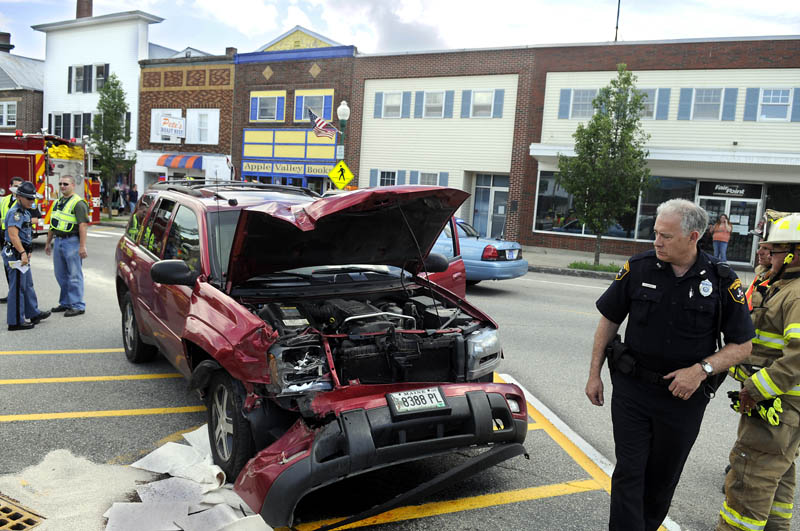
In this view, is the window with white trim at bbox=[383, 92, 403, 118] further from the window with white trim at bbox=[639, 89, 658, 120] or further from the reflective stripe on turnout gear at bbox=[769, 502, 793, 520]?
the reflective stripe on turnout gear at bbox=[769, 502, 793, 520]

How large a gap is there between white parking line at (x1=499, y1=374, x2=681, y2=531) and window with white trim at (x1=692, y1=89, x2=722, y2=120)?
1907 cm

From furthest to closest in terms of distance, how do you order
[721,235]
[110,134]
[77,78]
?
1. [77,78]
2. [110,134]
3. [721,235]

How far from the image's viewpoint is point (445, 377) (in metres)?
3.96

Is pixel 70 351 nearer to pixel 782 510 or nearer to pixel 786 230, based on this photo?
pixel 782 510

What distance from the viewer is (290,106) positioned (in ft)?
98.3

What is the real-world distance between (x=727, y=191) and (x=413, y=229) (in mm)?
20202

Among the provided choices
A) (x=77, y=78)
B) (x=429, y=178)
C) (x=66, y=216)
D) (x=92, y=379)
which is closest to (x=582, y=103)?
(x=429, y=178)

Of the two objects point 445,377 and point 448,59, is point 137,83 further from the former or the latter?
point 445,377

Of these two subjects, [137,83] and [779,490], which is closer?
[779,490]

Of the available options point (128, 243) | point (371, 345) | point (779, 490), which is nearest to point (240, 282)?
point (371, 345)

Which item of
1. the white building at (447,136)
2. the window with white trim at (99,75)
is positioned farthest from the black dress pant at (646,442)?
the window with white trim at (99,75)

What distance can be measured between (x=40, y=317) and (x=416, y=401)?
22.2 feet

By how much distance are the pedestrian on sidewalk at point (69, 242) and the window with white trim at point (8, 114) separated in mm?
37498

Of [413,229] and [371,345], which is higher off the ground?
[413,229]
